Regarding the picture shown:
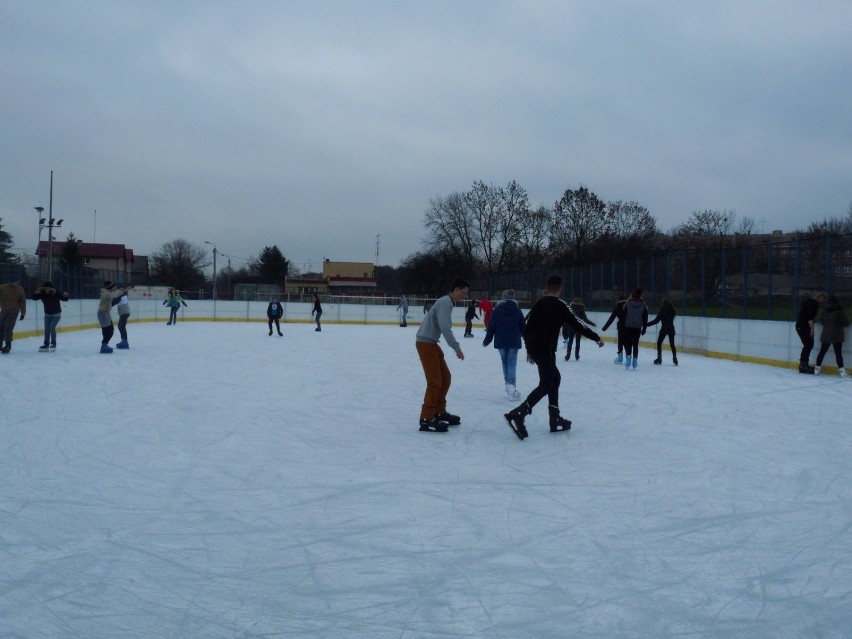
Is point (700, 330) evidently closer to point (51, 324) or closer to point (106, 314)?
point (106, 314)

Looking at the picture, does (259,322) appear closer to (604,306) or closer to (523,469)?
(604,306)

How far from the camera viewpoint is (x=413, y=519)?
4.57 m

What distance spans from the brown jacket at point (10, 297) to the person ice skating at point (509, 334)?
982 cm

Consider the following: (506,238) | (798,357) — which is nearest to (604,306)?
(798,357)

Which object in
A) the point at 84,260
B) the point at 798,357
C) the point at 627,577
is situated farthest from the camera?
the point at 84,260

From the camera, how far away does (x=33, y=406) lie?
8508 millimetres

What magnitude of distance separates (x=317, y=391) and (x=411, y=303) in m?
31.2

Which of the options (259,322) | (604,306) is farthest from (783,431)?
(259,322)

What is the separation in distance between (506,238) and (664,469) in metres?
51.1

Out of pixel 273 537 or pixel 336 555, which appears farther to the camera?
pixel 273 537

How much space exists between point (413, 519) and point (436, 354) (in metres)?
2.91

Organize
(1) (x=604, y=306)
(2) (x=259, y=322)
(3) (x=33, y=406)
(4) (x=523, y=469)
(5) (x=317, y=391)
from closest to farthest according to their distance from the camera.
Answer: (4) (x=523, y=469)
(3) (x=33, y=406)
(5) (x=317, y=391)
(1) (x=604, y=306)
(2) (x=259, y=322)

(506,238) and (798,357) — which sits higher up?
(506,238)

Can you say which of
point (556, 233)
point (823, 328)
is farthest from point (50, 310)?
point (556, 233)
